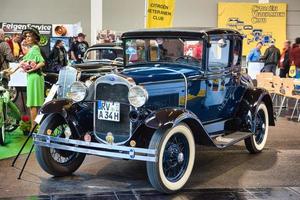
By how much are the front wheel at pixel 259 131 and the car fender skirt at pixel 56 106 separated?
2761mm

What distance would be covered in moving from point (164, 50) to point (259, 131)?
6.90 feet

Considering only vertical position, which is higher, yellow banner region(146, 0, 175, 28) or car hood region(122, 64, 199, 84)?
yellow banner region(146, 0, 175, 28)

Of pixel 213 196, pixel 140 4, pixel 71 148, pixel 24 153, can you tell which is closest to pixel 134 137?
pixel 71 148

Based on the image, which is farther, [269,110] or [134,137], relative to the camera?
[269,110]

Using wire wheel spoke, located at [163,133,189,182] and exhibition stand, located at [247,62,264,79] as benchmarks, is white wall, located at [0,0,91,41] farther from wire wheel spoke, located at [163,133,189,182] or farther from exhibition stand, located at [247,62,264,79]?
wire wheel spoke, located at [163,133,189,182]

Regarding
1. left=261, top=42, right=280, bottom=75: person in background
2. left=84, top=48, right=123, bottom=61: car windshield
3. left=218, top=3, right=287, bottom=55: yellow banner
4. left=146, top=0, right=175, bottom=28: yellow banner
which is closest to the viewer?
left=146, top=0, right=175, bottom=28: yellow banner

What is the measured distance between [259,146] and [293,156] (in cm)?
50

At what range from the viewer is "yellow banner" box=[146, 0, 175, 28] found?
8258 millimetres

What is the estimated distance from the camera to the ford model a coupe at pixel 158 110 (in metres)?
5.02

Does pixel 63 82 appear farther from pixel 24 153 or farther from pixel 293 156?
pixel 293 156

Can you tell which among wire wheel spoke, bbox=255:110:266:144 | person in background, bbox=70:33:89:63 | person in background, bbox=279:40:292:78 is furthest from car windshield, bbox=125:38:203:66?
person in background, bbox=279:40:292:78

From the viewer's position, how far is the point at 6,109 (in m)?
7.83

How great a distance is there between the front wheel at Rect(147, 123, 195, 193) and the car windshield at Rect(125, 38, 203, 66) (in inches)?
45.2

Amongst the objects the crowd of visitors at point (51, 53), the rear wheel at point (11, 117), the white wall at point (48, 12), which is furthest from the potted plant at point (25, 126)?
the white wall at point (48, 12)
